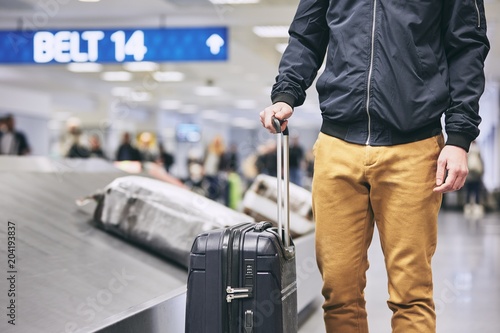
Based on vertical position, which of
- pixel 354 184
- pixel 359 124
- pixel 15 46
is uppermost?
pixel 15 46

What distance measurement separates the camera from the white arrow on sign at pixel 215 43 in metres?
9.84

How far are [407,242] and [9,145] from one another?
990 cm

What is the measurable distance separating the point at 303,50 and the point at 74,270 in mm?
1108

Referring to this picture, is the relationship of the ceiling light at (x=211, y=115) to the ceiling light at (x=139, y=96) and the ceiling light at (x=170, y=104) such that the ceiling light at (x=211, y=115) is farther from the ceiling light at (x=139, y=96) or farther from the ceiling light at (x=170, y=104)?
the ceiling light at (x=139, y=96)

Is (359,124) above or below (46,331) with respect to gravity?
above

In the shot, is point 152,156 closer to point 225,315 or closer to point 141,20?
point 141,20

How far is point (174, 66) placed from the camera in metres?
17.8

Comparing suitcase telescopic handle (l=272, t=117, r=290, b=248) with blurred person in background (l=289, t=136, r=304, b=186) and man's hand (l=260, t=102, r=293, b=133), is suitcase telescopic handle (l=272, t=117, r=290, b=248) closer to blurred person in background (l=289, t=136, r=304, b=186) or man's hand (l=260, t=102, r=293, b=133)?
man's hand (l=260, t=102, r=293, b=133)

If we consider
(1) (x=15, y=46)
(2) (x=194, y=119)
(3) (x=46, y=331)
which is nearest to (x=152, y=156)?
(1) (x=15, y=46)

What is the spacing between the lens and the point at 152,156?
58.8 feet

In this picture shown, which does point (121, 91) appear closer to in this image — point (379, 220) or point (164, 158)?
point (164, 158)

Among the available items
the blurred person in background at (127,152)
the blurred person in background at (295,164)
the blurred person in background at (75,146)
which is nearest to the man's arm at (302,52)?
the blurred person in background at (75,146)

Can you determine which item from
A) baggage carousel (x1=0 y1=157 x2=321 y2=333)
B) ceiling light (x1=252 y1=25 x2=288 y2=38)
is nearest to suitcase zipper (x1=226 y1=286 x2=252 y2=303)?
baggage carousel (x1=0 y1=157 x2=321 y2=333)

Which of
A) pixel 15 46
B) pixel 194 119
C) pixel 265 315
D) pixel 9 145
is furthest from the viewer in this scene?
pixel 194 119
